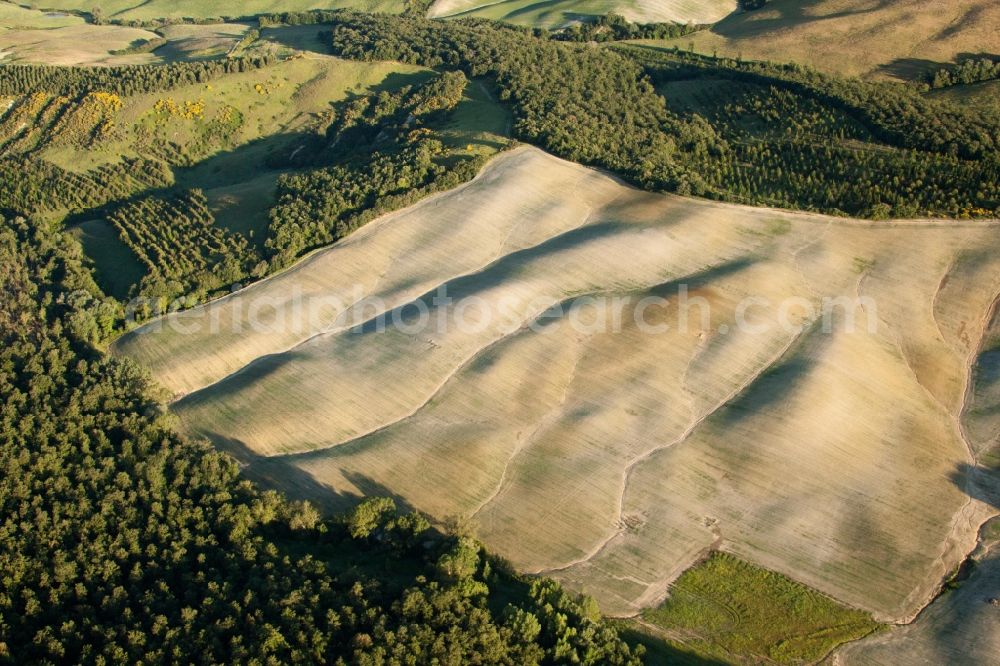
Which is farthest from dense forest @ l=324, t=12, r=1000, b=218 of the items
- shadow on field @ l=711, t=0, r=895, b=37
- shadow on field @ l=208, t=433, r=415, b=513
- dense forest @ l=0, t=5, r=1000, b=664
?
shadow on field @ l=208, t=433, r=415, b=513

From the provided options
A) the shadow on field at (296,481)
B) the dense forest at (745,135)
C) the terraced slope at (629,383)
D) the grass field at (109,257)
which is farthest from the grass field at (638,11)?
the shadow on field at (296,481)

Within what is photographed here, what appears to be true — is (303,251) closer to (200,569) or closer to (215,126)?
(200,569)

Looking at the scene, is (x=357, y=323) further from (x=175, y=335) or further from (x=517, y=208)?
(x=517, y=208)

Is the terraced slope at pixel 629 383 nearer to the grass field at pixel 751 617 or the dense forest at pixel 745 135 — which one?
the grass field at pixel 751 617

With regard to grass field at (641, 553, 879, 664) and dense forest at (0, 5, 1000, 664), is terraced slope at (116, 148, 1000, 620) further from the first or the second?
dense forest at (0, 5, 1000, 664)

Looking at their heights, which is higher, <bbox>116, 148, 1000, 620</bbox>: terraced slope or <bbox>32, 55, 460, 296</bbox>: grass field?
<bbox>32, 55, 460, 296</bbox>: grass field

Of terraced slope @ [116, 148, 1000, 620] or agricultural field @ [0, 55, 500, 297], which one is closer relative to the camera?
terraced slope @ [116, 148, 1000, 620]

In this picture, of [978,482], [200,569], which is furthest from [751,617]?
[200,569]
